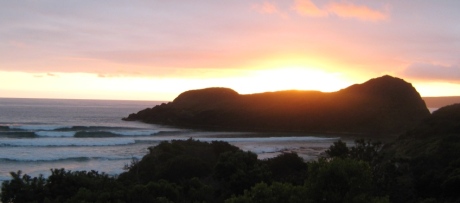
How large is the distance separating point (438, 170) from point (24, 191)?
49.2ft

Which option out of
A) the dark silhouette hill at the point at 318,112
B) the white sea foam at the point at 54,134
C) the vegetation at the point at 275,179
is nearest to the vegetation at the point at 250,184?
the vegetation at the point at 275,179

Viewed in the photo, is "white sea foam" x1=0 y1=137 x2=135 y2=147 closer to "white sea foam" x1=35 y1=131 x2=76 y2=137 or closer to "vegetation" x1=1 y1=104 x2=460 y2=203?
"white sea foam" x1=35 y1=131 x2=76 y2=137

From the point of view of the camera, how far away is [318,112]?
7950 centimetres

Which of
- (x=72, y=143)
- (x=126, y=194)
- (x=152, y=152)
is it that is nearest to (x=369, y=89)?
(x=72, y=143)

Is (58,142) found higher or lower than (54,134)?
lower

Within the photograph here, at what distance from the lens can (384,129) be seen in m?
69.9

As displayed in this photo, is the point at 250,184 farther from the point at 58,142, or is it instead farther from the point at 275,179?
the point at 58,142

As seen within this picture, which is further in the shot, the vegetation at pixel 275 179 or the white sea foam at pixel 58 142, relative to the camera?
the white sea foam at pixel 58 142

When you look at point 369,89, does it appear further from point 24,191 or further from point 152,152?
point 24,191

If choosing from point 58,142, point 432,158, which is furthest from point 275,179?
point 58,142

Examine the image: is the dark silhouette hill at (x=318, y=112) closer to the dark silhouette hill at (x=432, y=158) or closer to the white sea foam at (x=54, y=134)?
the white sea foam at (x=54, y=134)

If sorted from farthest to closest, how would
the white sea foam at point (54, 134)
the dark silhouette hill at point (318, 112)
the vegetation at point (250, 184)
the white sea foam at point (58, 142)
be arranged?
the dark silhouette hill at point (318, 112)
the white sea foam at point (54, 134)
the white sea foam at point (58, 142)
the vegetation at point (250, 184)

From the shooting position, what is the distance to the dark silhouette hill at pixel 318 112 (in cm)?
7369

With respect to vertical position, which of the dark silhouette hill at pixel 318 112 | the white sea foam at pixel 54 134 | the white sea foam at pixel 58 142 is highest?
the dark silhouette hill at pixel 318 112
